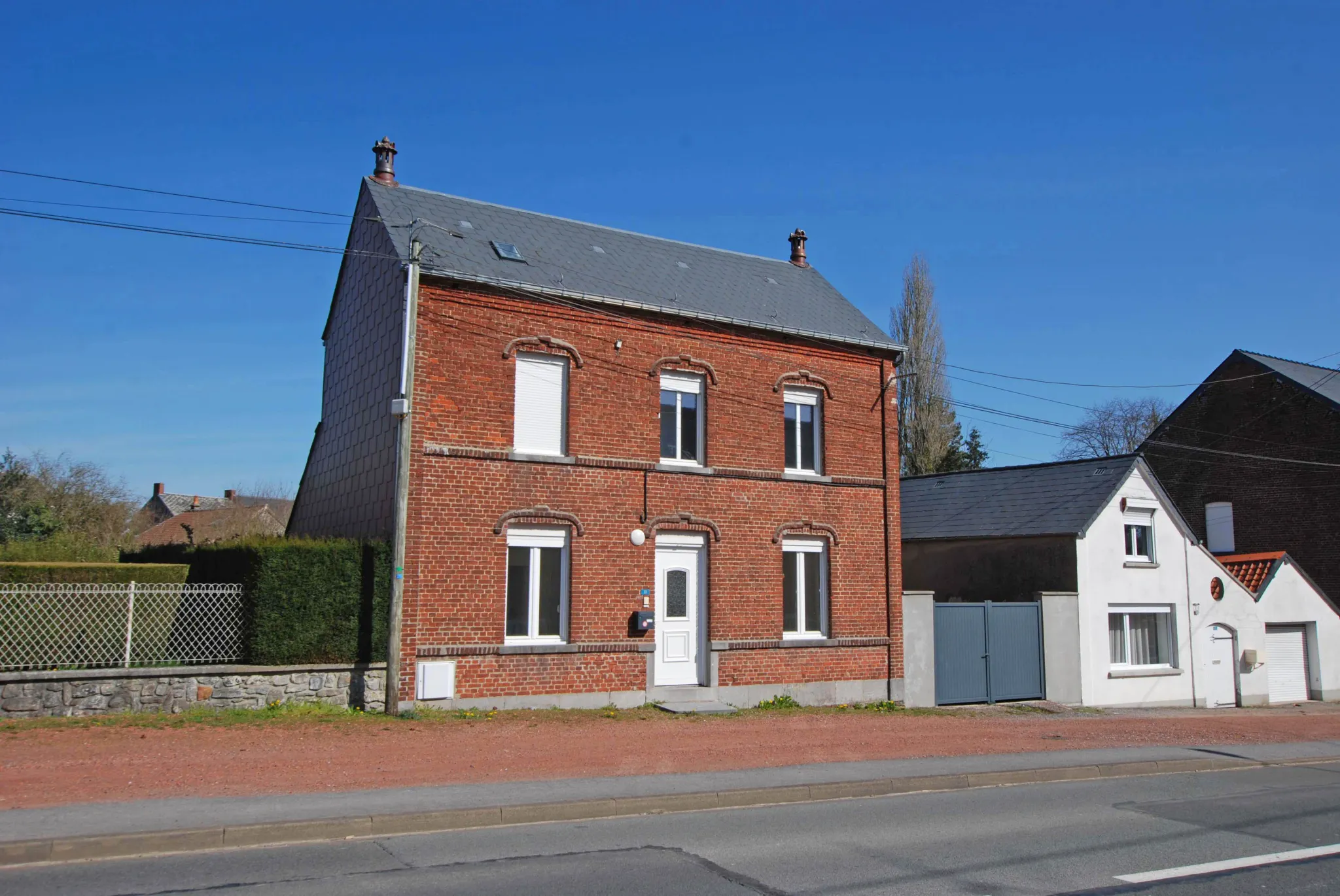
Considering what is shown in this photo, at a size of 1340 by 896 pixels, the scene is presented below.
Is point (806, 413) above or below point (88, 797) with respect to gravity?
above

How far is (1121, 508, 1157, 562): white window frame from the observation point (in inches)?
926

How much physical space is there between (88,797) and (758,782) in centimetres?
633

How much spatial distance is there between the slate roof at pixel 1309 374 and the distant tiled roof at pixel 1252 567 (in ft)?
22.0

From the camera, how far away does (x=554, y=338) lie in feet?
54.5

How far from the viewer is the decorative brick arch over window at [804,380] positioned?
18.8 meters

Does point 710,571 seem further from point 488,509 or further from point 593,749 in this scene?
point 593,749

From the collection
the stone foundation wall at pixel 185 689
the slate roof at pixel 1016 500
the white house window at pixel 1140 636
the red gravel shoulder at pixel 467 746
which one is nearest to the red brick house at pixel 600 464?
the stone foundation wall at pixel 185 689

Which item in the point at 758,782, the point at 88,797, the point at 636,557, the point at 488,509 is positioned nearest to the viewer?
the point at 88,797

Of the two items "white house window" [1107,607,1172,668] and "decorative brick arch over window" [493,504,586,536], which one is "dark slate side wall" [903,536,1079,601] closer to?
"white house window" [1107,607,1172,668]

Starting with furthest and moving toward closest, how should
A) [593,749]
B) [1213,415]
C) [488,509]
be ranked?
[1213,415] < [488,509] < [593,749]

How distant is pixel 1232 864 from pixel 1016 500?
56.3 ft

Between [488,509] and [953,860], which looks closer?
[953,860]

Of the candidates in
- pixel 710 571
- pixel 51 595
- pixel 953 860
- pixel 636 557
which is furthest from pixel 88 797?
pixel 710 571

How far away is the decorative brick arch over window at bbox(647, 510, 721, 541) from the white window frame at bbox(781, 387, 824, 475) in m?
2.17
